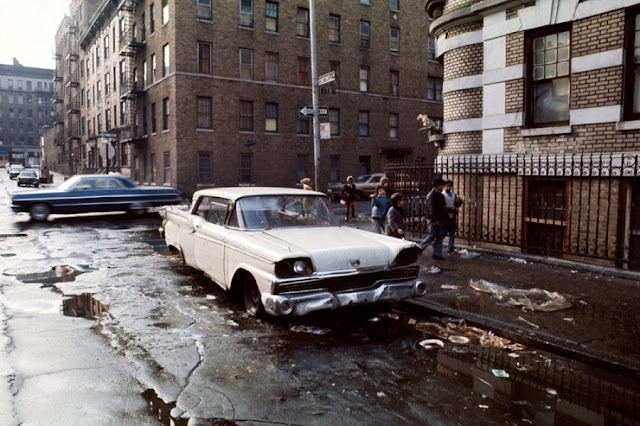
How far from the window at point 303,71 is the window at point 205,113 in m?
6.38

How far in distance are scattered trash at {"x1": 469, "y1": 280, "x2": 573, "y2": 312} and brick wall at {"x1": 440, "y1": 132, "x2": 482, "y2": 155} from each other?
169 inches

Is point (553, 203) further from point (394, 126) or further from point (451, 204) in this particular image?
point (394, 126)

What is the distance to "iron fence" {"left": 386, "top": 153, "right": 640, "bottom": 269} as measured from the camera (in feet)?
27.0

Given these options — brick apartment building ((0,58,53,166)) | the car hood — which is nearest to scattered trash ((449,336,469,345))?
the car hood

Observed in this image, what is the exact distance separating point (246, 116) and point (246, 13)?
240 inches

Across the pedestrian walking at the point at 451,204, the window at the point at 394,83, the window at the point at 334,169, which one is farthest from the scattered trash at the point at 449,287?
the window at the point at 394,83

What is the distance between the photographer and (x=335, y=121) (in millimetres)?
33688

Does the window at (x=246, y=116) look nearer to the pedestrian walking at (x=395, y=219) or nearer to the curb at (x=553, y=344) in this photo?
the pedestrian walking at (x=395, y=219)

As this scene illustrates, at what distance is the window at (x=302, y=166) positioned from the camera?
32531mm

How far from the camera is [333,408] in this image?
3.80 m

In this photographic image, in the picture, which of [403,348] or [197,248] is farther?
[197,248]

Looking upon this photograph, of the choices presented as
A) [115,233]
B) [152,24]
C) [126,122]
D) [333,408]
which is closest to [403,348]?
[333,408]

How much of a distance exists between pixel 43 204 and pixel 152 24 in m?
18.8

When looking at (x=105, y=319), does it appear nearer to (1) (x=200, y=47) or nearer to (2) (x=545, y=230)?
(2) (x=545, y=230)
